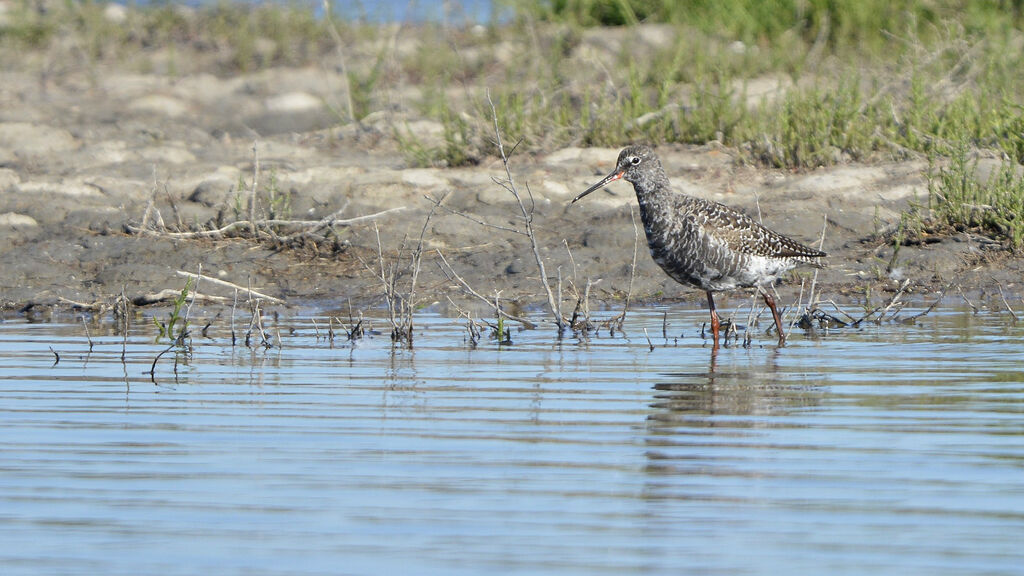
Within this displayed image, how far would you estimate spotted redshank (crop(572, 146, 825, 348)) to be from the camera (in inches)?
383

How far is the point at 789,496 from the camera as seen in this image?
4996 mm

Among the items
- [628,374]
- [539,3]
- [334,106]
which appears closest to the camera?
[628,374]

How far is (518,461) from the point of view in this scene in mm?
5586

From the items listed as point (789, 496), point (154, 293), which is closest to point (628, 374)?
point (789, 496)

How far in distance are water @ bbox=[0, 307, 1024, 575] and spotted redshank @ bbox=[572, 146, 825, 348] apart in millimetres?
1207

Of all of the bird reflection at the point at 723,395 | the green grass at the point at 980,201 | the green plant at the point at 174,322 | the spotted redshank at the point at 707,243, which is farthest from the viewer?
the green grass at the point at 980,201

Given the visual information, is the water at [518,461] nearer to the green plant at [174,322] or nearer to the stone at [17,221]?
the green plant at [174,322]

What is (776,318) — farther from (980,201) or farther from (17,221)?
(17,221)

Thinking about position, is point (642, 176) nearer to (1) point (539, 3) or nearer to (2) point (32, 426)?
(2) point (32, 426)

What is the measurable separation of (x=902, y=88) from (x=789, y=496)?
34.2 ft

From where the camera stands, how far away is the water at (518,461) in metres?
4.44

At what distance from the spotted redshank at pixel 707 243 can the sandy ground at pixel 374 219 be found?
741 millimetres

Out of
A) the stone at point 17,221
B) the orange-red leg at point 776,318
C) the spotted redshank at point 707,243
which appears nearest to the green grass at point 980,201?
the spotted redshank at point 707,243

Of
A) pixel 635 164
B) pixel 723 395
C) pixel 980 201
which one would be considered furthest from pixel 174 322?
pixel 980 201
